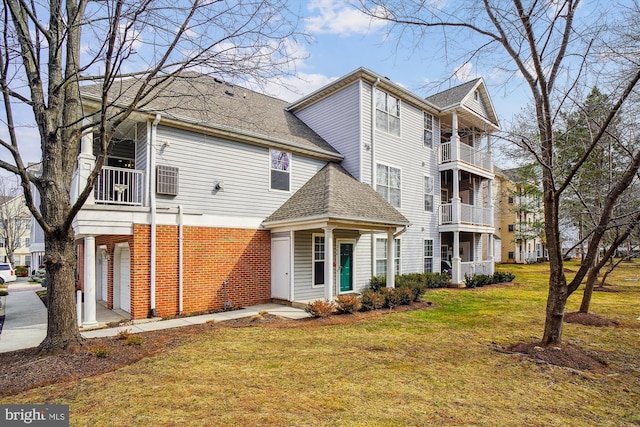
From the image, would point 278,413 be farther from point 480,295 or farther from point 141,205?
point 480,295

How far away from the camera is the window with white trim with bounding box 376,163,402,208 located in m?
15.4

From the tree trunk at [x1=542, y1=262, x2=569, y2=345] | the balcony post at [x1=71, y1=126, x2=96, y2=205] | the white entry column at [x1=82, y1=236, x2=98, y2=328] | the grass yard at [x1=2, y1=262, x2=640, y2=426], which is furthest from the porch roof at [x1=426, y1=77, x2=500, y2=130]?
the white entry column at [x1=82, y1=236, x2=98, y2=328]

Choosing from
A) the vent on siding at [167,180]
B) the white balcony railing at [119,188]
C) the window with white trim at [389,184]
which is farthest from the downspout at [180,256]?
the window with white trim at [389,184]

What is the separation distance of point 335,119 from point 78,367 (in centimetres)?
1273

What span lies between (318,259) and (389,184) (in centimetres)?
498

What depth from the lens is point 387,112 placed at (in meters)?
15.9

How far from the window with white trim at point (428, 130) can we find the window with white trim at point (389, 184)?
310 cm

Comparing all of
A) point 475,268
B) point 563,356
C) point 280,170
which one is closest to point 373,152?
point 280,170

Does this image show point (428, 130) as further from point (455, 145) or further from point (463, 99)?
point (463, 99)

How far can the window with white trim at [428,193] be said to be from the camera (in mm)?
17875

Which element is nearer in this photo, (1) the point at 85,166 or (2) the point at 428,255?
(1) the point at 85,166

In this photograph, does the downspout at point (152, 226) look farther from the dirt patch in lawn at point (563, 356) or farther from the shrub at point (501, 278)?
the shrub at point (501, 278)

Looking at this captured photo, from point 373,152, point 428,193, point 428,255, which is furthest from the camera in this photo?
point 428,193

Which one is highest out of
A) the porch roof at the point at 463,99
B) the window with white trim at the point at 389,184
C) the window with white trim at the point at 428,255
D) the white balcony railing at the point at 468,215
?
the porch roof at the point at 463,99
